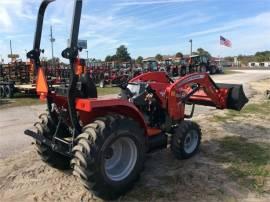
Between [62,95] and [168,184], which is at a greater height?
[62,95]

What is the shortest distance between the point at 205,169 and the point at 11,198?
284 centimetres

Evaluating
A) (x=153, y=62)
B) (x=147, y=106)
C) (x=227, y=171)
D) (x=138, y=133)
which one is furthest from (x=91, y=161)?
(x=153, y=62)

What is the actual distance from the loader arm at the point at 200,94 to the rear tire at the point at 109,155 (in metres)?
1.33

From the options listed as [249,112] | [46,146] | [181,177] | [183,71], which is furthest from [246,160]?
[183,71]

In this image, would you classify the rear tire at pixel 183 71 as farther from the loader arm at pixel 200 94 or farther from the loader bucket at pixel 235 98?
the loader bucket at pixel 235 98

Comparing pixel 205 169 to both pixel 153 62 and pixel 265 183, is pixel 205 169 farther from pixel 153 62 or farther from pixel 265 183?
pixel 153 62

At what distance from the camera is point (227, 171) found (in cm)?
534

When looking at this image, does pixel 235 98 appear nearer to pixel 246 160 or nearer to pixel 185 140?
pixel 246 160

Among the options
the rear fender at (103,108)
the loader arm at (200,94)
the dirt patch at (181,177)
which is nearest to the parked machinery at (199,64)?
the loader arm at (200,94)

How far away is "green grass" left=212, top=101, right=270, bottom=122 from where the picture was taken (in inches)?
377

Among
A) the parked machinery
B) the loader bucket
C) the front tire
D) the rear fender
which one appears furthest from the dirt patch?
the parked machinery

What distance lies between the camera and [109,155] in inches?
184

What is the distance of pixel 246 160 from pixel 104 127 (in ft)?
9.27

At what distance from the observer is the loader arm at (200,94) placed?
590cm
